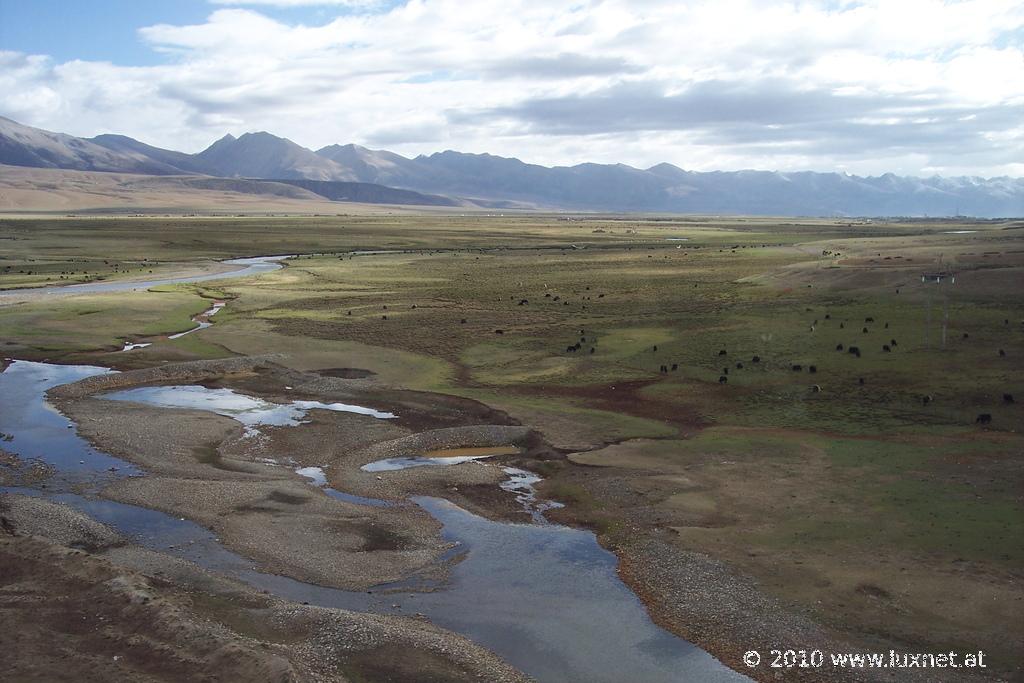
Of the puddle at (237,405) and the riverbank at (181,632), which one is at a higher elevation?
the puddle at (237,405)

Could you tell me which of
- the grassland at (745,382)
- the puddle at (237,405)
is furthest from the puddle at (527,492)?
A: the puddle at (237,405)

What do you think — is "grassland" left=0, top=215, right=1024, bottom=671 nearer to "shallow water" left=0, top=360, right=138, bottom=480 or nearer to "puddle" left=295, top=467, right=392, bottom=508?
"shallow water" left=0, top=360, right=138, bottom=480

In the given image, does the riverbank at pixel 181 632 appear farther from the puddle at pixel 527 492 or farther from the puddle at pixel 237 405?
the puddle at pixel 237 405

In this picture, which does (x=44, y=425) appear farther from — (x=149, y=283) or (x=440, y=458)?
(x=149, y=283)

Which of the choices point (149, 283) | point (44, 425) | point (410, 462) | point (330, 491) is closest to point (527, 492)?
point (410, 462)

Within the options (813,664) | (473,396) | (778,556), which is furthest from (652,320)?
(813,664)

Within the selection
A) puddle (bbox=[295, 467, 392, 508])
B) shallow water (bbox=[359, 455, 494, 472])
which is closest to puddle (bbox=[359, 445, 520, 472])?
shallow water (bbox=[359, 455, 494, 472])
